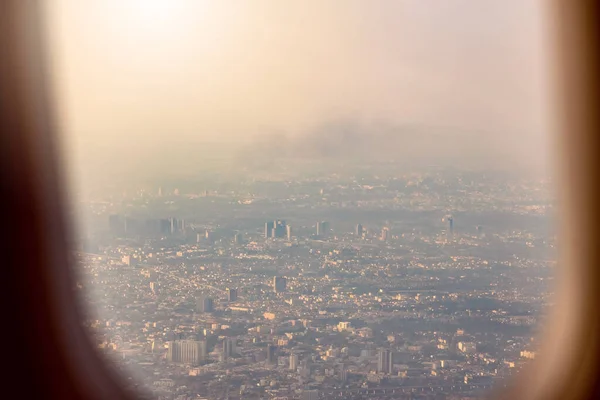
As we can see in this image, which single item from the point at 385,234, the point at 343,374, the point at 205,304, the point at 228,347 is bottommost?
the point at 343,374

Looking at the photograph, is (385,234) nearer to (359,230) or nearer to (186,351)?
(359,230)

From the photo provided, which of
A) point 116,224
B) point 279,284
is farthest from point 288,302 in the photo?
point 116,224

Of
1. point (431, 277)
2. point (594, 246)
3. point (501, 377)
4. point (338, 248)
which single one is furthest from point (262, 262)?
point (594, 246)

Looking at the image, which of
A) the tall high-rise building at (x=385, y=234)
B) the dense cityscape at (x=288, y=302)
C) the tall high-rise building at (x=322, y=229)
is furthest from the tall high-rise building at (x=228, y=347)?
the tall high-rise building at (x=385, y=234)

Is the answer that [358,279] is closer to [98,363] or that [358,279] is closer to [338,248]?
[338,248]

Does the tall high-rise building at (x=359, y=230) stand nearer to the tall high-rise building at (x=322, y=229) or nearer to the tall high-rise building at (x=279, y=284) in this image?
the tall high-rise building at (x=322, y=229)

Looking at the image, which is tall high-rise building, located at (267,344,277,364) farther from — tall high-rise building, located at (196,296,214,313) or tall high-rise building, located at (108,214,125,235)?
tall high-rise building, located at (108,214,125,235)

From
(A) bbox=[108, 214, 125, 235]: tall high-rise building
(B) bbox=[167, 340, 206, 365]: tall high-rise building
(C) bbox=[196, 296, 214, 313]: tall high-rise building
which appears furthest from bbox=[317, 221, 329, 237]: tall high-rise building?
(A) bbox=[108, 214, 125, 235]: tall high-rise building
